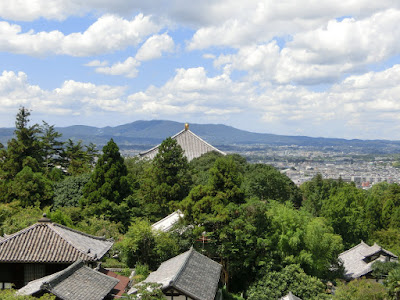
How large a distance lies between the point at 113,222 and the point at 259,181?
14008 millimetres

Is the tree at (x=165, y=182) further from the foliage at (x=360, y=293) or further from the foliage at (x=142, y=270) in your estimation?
the foliage at (x=360, y=293)

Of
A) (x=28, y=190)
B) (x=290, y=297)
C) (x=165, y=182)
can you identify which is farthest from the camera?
(x=165, y=182)

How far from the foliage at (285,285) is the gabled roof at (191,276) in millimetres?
2798

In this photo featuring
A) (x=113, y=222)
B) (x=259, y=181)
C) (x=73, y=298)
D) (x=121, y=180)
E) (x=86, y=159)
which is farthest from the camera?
(x=86, y=159)

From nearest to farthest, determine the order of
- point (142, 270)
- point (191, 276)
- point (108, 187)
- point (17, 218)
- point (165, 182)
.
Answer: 1. point (191, 276)
2. point (142, 270)
3. point (17, 218)
4. point (108, 187)
5. point (165, 182)

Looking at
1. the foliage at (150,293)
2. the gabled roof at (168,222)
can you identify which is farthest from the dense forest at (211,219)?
the foliage at (150,293)

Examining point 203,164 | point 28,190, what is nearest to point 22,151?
point 28,190

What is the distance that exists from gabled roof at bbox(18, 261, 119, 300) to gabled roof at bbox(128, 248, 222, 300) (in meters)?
1.87

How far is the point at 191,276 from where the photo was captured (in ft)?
55.0

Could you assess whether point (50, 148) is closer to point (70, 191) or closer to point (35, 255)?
point (70, 191)

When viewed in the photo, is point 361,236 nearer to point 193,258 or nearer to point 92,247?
point 193,258

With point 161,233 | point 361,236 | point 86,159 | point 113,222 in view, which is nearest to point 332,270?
point 361,236

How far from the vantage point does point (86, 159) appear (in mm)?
47500

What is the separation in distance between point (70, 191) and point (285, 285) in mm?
17377
